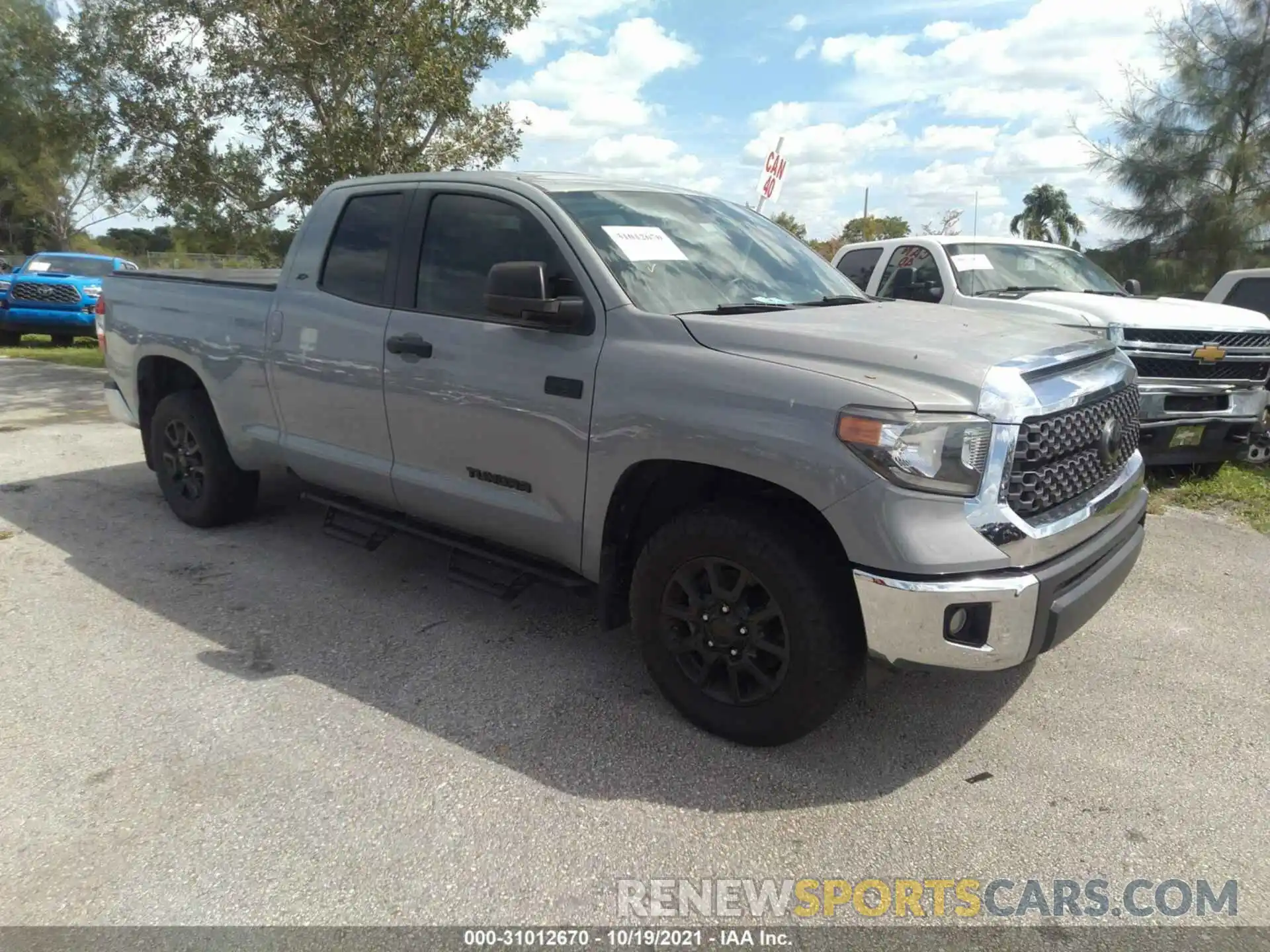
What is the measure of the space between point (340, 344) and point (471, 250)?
85 centimetres

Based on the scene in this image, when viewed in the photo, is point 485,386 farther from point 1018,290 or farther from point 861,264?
point 861,264

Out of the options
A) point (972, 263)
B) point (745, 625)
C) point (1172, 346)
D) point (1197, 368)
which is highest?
point (972, 263)

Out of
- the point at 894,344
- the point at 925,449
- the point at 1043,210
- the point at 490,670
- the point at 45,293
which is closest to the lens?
the point at 925,449

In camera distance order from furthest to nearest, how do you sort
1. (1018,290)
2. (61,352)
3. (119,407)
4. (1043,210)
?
(1043,210) < (61,352) < (1018,290) < (119,407)

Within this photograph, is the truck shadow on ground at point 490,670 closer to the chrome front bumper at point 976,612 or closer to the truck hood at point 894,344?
the chrome front bumper at point 976,612

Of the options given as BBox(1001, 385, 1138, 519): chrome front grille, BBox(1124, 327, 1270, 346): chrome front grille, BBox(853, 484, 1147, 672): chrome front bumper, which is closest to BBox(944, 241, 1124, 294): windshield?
BBox(1124, 327, 1270, 346): chrome front grille

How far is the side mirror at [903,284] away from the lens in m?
7.71

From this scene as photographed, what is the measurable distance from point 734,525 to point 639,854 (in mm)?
1045

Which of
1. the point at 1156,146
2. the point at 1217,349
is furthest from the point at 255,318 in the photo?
the point at 1156,146

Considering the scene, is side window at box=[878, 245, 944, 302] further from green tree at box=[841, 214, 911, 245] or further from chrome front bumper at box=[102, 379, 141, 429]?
green tree at box=[841, 214, 911, 245]

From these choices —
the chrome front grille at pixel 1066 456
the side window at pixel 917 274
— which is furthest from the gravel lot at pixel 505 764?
the side window at pixel 917 274

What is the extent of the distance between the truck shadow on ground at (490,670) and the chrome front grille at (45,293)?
11.9 m

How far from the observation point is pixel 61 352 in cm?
1503

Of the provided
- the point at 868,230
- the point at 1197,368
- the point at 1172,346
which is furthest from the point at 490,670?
the point at 868,230
